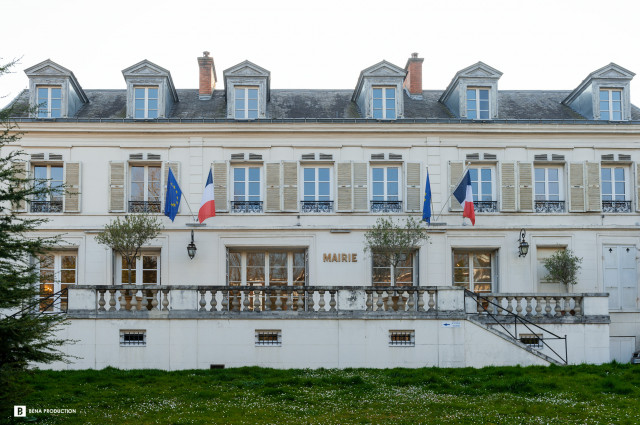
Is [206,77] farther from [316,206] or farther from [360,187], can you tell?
[360,187]

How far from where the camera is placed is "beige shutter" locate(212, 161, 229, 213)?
68.0ft

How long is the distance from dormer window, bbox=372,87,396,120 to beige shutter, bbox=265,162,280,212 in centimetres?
333

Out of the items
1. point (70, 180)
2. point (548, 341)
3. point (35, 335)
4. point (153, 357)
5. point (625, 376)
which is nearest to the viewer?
point (35, 335)

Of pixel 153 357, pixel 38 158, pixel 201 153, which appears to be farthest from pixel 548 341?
pixel 38 158

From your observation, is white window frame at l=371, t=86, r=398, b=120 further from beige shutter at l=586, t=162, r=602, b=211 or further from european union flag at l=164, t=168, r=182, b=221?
european union flag at l=164, t=168, r=182, b=221

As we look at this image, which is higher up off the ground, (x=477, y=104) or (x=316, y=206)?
(x=477, y=104)

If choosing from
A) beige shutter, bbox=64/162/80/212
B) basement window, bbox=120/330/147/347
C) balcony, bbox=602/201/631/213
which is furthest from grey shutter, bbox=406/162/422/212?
beige shutter, bbox=64/162/80/212

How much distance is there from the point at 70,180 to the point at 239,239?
4.90 m

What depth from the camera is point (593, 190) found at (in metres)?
21.0

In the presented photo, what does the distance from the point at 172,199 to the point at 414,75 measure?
909 centimetres

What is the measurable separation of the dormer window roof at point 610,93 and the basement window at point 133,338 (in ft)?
46.4

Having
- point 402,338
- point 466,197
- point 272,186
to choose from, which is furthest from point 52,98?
point 402,338

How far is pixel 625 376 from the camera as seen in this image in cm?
1302

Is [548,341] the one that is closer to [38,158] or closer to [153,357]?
[153,357]
